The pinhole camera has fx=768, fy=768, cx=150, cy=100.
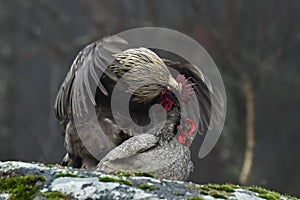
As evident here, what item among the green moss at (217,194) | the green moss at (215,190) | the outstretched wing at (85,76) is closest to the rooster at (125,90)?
the outstretched wing at (85,76)

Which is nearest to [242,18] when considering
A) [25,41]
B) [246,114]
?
[246,114]

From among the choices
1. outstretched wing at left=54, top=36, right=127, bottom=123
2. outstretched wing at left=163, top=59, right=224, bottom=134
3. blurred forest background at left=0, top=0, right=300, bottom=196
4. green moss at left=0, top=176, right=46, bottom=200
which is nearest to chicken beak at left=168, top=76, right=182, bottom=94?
outstretched wing at left=163, top=59, right=224, bottom=134

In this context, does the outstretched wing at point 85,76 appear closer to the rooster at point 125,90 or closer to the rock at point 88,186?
the rooster at point 125,90

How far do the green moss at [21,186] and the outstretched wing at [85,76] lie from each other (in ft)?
4.76

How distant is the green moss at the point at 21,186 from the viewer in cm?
366

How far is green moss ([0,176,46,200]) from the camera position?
366 cm

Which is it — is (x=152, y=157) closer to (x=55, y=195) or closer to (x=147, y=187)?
(x=147, y=187)

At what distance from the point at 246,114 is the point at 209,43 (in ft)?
4.92

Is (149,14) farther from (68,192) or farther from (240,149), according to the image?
(68,192)

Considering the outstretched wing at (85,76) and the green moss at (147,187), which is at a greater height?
the outstretched wing at (85,76)

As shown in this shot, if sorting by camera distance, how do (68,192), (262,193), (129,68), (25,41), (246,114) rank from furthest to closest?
(25,41), (246,114), (129,68), (262,193), (68,192)

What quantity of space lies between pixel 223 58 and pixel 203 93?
8807 millimetres

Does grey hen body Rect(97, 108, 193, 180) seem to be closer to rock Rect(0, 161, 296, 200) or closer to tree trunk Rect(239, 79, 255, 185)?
rock Rect(0, 161, 296, 200)

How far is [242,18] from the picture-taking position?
14.9 meters
